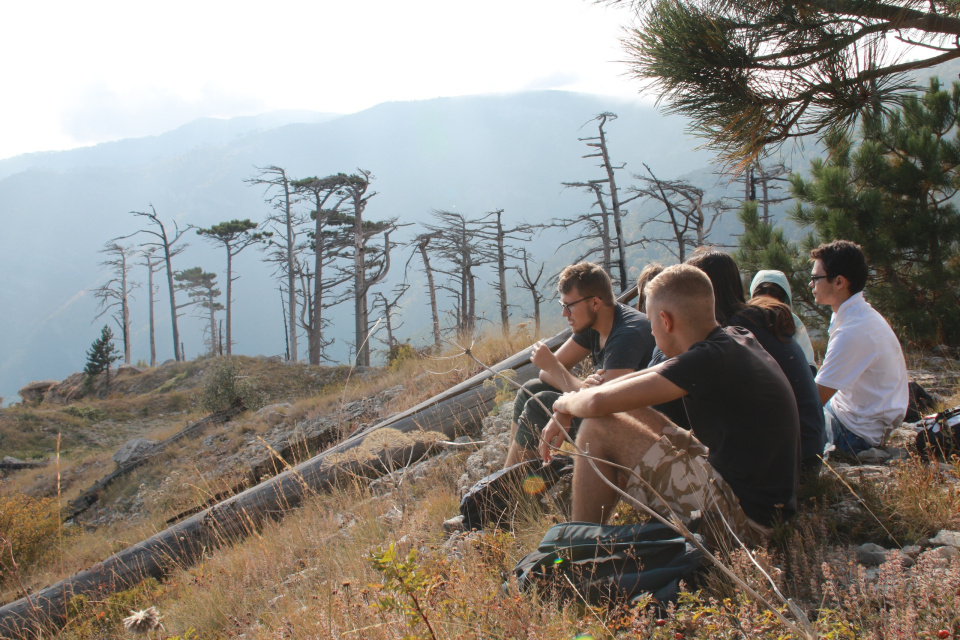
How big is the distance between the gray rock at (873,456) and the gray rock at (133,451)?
530 inches

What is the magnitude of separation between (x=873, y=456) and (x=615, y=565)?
2.15 metres

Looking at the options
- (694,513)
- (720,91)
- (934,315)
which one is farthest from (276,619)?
(934,315)

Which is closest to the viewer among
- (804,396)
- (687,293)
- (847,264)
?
(687,293)

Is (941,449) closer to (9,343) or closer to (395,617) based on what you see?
(395,617)

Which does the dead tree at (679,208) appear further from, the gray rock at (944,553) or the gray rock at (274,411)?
the gray rock at (944,553)

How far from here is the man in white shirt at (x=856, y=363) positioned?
9.85 feet

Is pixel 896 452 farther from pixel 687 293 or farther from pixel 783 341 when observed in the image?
pixel 687 293

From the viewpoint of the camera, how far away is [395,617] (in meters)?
1.78

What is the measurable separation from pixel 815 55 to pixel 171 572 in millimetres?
6779

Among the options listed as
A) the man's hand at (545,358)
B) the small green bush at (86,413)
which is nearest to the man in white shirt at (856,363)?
the man's hand at (545,358)

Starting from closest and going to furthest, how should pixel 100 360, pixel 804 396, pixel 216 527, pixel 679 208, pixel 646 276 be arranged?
pixel 804 396, pixel 646 276, pixel 216 527, pixel 679 208, pixel 100 360

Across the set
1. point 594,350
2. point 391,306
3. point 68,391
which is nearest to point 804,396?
point 594,350

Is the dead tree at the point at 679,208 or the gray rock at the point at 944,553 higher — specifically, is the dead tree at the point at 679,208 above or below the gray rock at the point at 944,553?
above

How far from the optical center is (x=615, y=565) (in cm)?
192
